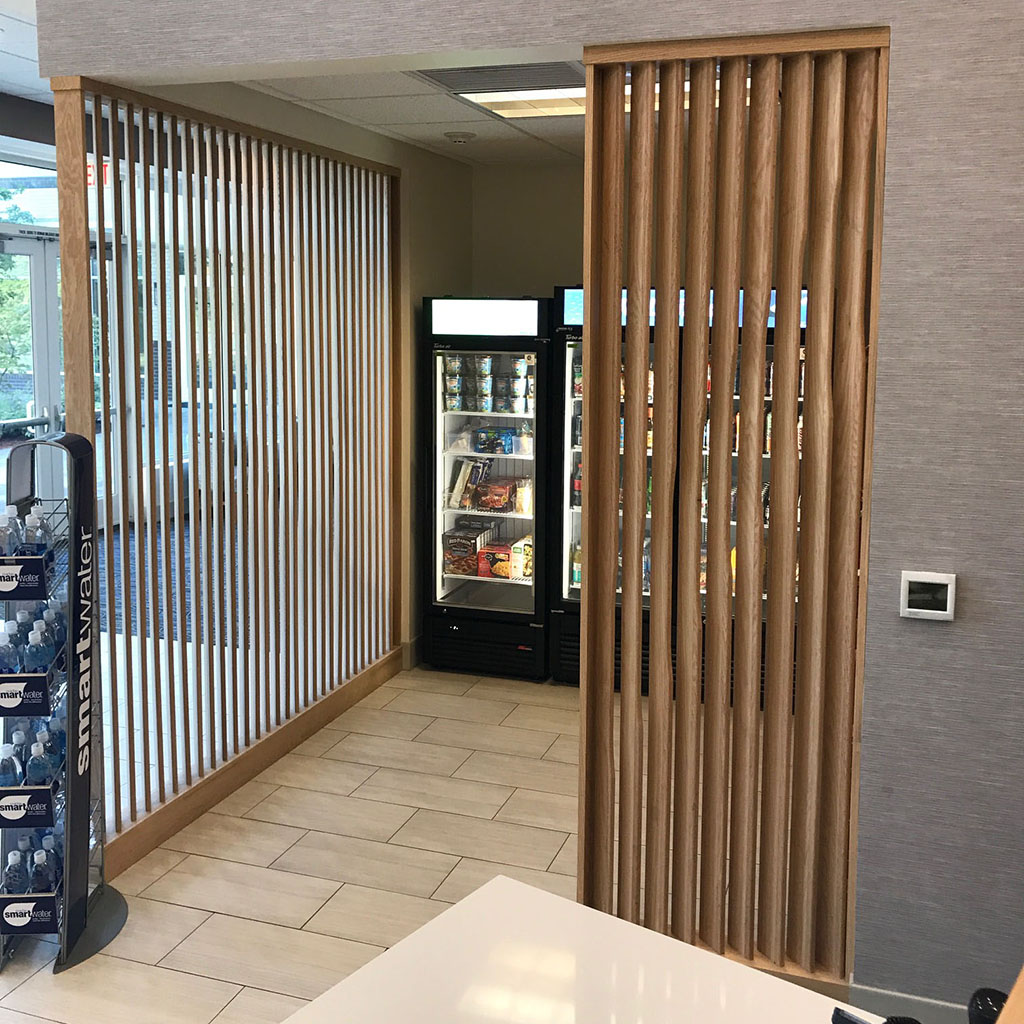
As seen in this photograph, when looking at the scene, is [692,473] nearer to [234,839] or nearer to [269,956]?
[269,956]

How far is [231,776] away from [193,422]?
1361 millimetres

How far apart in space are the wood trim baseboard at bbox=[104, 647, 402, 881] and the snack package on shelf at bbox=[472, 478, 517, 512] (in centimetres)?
92

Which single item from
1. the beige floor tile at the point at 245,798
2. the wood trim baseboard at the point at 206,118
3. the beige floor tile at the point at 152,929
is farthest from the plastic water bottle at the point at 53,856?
the wood trim baseboard at the point at 206,118

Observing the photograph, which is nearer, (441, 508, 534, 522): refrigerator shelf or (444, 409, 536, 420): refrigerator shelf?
(444, 409, 536, 420): refrigerator shelf

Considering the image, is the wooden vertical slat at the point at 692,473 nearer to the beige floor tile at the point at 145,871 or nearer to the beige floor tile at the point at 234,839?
the beige floor tile at the point at 234,839

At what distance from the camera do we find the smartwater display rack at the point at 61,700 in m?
3.02

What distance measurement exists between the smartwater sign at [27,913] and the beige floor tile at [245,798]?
1.06 meters

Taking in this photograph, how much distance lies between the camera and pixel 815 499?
2787 millimetres

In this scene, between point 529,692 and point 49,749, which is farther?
point 529,692

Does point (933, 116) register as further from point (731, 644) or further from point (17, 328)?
point (17, 328)

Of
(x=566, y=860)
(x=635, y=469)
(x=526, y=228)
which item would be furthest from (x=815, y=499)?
(x=526, y=228)

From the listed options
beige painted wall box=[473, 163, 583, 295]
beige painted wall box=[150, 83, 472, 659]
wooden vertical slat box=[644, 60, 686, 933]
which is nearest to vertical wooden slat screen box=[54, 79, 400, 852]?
beige painted wall box=[150, 83, 472, 659]

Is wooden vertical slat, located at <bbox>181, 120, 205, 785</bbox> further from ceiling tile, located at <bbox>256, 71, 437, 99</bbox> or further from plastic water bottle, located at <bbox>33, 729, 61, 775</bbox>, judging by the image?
plastic water bottle, located at <bbox>33, 729, 61, 775</bbox>

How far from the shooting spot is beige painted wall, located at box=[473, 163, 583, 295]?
6.34 meters
